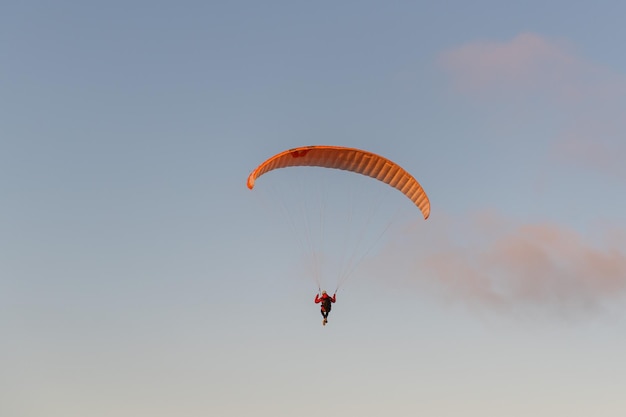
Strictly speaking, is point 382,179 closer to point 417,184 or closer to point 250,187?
point 417,184

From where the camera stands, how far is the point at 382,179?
5891cm

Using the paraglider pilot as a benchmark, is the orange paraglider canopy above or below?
above

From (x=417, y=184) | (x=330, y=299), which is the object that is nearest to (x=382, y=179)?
(x=417, y=184)

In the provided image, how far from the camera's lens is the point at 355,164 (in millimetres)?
57812

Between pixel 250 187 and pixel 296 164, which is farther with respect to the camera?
pixel 296 164

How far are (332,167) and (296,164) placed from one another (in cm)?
228

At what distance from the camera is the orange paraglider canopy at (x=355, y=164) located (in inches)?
2215

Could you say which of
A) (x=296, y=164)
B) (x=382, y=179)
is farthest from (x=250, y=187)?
(x=382, y=179)

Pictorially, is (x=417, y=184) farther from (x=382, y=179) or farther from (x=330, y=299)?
(x=330, y=299)

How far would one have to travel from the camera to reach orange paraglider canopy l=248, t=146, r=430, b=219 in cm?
5625

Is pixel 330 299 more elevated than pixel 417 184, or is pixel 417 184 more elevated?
pixel 417 184

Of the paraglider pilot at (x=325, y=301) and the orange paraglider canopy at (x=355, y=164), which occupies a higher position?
the orange paraglider canopy at (x=355, y=164)

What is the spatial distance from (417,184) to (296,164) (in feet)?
23.8

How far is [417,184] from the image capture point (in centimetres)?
5828
